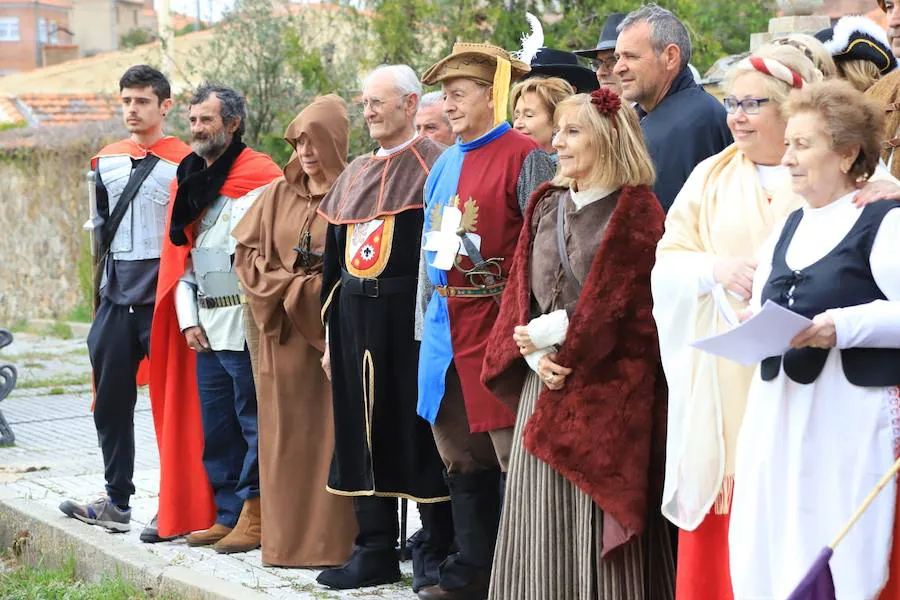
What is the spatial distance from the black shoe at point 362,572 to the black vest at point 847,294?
2622 millimetres

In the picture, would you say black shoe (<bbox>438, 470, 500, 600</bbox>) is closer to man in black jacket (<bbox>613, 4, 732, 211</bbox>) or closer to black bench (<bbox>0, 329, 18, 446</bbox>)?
man in black jacket (<bbox>613, 4, 732, 211</bbox>)

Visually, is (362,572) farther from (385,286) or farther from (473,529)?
(385,286)

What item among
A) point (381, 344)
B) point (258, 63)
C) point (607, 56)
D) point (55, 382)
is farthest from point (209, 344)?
point (258, 63)

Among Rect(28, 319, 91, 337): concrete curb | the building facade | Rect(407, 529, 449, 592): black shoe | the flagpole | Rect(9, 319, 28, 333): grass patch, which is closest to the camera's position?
the flagpole

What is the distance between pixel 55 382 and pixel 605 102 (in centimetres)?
1003

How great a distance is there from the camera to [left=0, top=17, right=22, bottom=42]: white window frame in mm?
59125

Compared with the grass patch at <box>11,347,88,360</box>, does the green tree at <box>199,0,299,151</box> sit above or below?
above

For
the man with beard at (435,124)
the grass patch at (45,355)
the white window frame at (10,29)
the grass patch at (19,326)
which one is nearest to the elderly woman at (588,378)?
the man with beard at (435,124)

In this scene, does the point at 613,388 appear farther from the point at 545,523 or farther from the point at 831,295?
the point at 831,295

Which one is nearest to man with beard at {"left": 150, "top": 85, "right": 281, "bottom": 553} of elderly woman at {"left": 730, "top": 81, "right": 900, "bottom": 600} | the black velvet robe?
the black velvet robe

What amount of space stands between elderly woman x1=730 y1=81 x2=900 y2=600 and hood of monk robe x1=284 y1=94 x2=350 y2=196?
2835 millimetres

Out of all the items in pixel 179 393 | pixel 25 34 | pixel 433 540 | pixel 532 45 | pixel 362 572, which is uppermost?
pixel 25 34

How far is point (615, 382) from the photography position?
14.6ft

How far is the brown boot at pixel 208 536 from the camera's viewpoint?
21.7 ft
